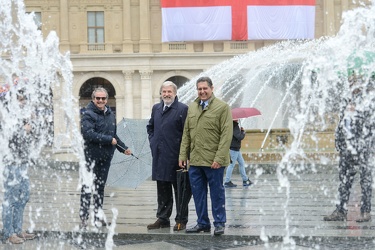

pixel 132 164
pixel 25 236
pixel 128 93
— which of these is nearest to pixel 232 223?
pixel 25 236

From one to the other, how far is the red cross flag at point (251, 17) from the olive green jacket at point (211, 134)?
28.1 metres

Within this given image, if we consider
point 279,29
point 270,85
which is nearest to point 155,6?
point 279,29

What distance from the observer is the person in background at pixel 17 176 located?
6.28m

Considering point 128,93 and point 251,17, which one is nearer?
point 251,17

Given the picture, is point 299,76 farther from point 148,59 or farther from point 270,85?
point 148,59

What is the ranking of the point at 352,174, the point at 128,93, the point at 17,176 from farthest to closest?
the point at 128,93, the point at 352,174, the point at 17,176

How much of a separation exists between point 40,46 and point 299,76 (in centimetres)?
1371

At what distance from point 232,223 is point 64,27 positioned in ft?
105

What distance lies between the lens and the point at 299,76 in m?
20.9

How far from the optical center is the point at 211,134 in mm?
6684

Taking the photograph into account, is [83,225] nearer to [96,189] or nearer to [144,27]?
[96,189]

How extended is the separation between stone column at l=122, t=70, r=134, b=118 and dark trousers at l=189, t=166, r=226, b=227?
101 ft

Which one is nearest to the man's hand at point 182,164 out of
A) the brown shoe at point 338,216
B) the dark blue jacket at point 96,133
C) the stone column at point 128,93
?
the dark blue jacket at point 96,133

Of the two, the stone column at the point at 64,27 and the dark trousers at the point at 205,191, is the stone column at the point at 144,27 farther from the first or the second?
the dark trousers at the point at 205,191
